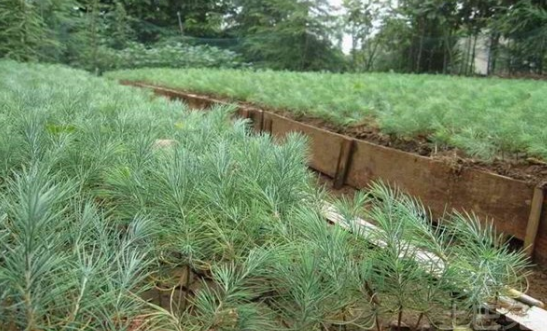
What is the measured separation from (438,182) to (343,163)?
87 centimetres

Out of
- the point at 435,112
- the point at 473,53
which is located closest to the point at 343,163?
the point at 435,112

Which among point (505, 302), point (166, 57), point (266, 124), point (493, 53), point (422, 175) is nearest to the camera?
point (505, 302)

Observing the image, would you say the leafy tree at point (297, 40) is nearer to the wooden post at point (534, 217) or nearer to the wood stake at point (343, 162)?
the wood stake at point (343, 162)

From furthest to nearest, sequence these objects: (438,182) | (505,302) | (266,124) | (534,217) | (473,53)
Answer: (473,53) → (266,124) → (438,182) → (534,217) → (505,302)

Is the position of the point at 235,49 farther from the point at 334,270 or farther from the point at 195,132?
the point at 334,270

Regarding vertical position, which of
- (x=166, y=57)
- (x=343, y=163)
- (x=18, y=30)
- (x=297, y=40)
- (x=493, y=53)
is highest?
(x=297, y=40)

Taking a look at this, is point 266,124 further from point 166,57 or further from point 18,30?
point 166,57

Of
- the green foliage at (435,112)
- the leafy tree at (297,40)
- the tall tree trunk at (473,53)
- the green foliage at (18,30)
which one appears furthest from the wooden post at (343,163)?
the leafy tree at (297,40)

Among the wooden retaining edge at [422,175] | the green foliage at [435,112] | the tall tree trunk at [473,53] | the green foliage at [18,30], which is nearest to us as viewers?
the wooden retaining edge at [422,175]

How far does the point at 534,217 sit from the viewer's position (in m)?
2.19

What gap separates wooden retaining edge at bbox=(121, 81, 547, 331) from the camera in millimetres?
2166

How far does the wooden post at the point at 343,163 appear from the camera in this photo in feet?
11.2

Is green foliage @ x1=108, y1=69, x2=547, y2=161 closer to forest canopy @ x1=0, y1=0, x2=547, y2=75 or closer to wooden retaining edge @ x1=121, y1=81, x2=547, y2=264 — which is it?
wooden retaining edge @ x1=121, y1=81, x2=547, y2=264

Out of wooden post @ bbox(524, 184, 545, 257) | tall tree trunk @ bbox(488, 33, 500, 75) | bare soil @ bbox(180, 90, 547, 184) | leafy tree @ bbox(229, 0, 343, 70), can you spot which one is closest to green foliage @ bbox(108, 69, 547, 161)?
bare soil @ bbox(180, 90, 547, 184)
